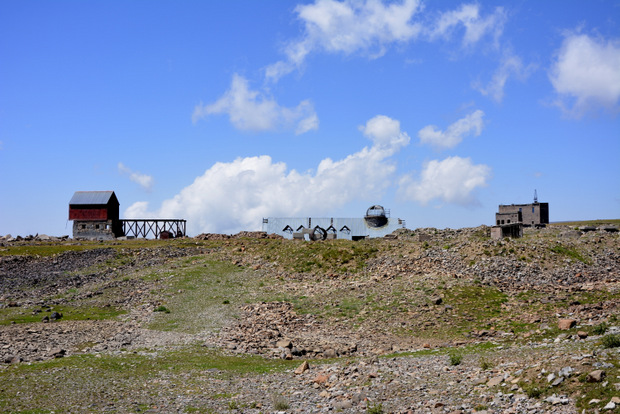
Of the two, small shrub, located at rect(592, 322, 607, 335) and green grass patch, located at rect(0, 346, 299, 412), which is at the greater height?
small shrub, located at rect(592, 322, 607, 335)

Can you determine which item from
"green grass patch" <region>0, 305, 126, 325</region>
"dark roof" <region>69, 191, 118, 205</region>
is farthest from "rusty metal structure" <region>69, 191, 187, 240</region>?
"green grass patch" <region>0, 305, 126, 325</region>

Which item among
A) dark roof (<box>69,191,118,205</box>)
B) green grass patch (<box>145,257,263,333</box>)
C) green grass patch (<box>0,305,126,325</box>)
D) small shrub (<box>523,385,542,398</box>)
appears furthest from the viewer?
dark roof (<box>69,191,118,205</box>)

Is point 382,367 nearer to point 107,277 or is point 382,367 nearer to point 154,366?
point 154,366

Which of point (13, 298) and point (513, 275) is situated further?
point (13, 298)

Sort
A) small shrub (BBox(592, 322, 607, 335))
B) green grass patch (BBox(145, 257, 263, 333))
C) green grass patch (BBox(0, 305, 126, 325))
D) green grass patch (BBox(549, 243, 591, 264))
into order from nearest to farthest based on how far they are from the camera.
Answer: small shrub (BBox(592, 322, 607, 335)) → green grass patch (BBox(145, 257, 263, 333)) → green grass patch (BBox(0, 305, 126, 325)) → green grass patch (BBox(549, 243, 591, 264))

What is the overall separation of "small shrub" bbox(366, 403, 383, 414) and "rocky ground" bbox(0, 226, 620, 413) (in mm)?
79

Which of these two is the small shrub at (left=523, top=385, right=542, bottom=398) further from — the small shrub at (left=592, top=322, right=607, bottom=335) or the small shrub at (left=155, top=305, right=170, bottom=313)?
the small shrub at (left=155, top=305, right=170, bottom=313)

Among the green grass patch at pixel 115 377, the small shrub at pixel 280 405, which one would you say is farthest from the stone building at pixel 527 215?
the small shrub at pixel 280 405

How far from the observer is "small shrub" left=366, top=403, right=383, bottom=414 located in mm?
18688

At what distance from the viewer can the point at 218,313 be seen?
40.1 m

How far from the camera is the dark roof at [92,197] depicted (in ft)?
337

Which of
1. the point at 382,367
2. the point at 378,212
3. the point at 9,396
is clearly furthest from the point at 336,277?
the point at 378,212

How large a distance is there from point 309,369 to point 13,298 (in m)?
33.1

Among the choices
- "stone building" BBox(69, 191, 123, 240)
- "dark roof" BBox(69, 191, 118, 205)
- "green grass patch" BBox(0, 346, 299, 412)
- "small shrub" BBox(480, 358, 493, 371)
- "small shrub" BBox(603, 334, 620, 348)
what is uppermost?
"dark roof" BBox(69, 191, 118, 205)
